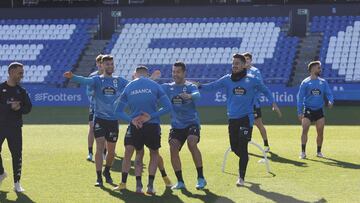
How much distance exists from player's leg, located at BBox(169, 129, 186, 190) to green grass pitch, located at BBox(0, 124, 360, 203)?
0.20m

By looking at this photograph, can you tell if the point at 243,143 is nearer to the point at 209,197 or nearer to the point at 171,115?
the point at 171,115

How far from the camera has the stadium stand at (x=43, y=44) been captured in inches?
1415

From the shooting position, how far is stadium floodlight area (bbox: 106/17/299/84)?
34.1 m

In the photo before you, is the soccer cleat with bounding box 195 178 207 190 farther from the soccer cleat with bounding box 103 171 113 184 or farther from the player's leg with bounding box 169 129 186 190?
the soccer cleat with bounding box 103 171 113 184

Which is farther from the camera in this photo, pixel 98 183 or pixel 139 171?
pixel 98 183

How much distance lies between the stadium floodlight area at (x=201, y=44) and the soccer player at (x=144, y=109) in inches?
912

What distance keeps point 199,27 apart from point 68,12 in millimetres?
8484

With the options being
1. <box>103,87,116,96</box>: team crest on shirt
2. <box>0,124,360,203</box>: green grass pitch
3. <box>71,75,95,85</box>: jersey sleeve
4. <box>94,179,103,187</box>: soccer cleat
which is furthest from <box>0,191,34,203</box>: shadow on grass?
<box>103,87,116,96</box>: team crest on shirt

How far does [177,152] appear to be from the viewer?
1063cm

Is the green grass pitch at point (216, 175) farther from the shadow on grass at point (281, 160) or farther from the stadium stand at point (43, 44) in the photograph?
the stadium stand at point (43, 44)

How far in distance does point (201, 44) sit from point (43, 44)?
9.64 m

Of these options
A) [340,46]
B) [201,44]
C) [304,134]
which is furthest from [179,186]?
[201,44]

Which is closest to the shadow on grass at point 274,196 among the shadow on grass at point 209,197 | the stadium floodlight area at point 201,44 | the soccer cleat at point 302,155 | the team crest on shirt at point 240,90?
the shadow on grass at point 209,197

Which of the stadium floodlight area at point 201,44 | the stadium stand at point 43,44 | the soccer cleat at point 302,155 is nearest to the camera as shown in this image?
the soccer cleat at point 302,155
